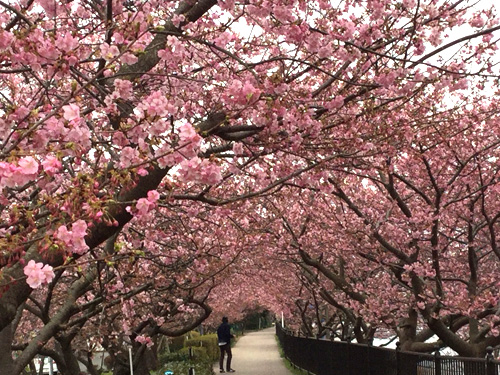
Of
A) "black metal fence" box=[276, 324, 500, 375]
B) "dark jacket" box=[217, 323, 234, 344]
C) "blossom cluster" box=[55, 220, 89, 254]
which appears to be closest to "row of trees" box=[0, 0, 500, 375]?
"blossom cluster" box=[55, 220, 89, 254]

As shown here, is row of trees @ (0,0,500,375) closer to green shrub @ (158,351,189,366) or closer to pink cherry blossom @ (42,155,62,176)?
pink cherry blossom @ (42,155,62,176)

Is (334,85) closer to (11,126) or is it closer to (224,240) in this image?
(11,126)

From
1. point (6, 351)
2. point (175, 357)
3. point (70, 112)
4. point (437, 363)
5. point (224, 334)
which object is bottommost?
point (175, 357)

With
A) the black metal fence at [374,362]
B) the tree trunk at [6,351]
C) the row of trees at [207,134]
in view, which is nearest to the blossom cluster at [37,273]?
the row of trees at [207,134]

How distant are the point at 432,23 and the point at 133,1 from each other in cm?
294

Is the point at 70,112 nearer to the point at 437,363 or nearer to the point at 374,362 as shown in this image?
the point at 437,363

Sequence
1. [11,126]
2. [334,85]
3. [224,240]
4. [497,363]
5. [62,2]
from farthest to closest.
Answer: [224,240] → [334,85] → [497,363] → [62,2] → [11,126]

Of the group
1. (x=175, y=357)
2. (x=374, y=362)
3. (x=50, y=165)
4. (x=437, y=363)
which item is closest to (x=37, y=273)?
(x=50, y=165)

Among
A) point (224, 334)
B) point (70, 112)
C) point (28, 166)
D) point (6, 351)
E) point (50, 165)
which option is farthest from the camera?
point (224, 334)

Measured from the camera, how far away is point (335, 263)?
59.0 ft

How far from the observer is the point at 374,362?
461 inches

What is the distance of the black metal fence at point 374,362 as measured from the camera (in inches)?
293

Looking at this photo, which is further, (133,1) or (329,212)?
(329,212)

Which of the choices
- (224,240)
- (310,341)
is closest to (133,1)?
(224,240)
